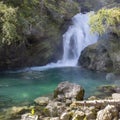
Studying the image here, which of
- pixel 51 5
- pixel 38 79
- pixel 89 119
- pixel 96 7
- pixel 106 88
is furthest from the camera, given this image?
pixel 96 7

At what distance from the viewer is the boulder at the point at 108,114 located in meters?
12.8

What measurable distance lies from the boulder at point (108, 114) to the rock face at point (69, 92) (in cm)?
394

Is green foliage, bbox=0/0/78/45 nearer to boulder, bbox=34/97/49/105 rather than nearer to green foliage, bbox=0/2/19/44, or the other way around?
green foliage, bbox=0/2/19/44

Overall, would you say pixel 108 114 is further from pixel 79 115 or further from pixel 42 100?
pixel 42 100

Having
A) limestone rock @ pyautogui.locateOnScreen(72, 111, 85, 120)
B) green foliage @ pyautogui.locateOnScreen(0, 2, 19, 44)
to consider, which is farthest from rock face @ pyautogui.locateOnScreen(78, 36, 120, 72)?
limestone rock @ pyautogui.locateOnScreen(72, 111, 85, 120)

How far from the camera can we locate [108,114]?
1289cm

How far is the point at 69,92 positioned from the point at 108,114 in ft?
16.6

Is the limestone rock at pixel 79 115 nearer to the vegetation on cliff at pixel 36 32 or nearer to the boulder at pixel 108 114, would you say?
the boulder at pixel 108 114

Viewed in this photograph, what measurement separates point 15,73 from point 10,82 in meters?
4.62

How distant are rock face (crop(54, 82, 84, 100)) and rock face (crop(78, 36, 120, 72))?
1119 cm

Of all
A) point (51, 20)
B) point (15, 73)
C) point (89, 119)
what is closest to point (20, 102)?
point (89, 119)

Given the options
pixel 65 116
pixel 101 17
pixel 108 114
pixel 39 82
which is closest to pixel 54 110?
pixel 65 116

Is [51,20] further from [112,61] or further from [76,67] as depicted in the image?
[112,61]

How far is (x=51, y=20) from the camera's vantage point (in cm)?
3212
